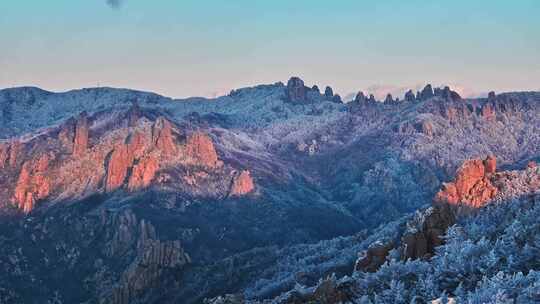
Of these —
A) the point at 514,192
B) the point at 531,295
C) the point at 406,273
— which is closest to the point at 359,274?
the point at 406,273

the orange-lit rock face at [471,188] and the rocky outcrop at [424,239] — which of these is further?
the orange-lit rock face at [471,188]

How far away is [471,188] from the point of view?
183m

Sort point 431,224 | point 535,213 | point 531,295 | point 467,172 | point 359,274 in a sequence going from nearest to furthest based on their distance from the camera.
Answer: point 531,295 < point 359,274 < point 535,213 < point 431,224 < point 467,172

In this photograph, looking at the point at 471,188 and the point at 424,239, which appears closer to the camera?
the point at 424,239

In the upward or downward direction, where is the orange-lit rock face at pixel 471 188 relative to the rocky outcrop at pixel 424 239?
upward

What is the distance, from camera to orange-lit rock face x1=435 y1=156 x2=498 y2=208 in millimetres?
174025

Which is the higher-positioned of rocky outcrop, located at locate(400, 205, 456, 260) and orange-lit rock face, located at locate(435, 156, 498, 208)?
orange-lit rock face, located at locate(435, 156, 498, 208)

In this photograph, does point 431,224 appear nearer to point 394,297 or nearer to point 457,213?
point 457,213

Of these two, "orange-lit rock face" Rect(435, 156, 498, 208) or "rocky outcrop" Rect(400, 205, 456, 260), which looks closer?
"rocky outcrop" Rect(400, 205, 456, 260)

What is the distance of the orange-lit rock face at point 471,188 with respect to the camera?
571ft

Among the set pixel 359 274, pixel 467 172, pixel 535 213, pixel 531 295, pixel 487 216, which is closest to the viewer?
pixel 531 295

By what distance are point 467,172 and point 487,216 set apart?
132 ft

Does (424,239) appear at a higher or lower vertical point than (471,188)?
lower

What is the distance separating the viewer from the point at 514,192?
16850 cm
